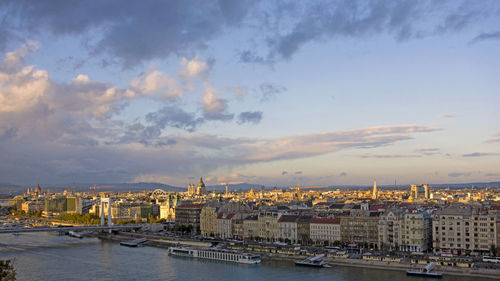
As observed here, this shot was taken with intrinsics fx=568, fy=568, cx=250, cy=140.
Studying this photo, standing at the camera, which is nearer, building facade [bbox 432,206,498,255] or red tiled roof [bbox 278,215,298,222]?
building facade [bbox 432,206,498,255]

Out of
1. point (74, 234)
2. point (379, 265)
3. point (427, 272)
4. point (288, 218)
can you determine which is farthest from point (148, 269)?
point (74, 234)

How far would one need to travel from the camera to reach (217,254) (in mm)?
38938

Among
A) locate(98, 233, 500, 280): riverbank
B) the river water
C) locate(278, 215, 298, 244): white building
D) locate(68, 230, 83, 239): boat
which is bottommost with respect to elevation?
locate(68, 230, 83, 239): boat

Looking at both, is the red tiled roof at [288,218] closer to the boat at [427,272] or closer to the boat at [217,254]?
the boat at [217,254]

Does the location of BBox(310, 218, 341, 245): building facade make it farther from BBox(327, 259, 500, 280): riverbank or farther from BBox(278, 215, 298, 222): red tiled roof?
BBox(327, 259, 500, 280): riverbank

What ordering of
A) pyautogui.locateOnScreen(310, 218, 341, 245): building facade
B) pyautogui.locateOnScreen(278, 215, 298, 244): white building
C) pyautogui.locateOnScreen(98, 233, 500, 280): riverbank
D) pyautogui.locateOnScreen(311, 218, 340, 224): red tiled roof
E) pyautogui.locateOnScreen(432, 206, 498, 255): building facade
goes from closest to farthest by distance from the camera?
1. pyautogui.locateOnScreen(98, 233, 500, 280): riverbank
2. pyautogui.locateOnScreen(432, 206, 498, 255): building facade
3. pyautogui.locateOnScreen(310, 218, 341, 245): building facade
4. pyautogui.locateOnScreen(311, 218, 340, 224): red tiled roof
5. pyautogui.locateOnScreen(278, 215, 298, 244): white building

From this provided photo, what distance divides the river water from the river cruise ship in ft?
2.35

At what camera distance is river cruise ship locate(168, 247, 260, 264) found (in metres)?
36.7

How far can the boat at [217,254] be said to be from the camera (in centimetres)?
3666

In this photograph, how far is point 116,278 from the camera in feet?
99.9

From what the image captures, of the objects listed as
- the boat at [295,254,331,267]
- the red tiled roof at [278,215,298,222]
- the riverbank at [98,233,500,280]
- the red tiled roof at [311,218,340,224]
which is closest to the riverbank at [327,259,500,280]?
the riverbank at [98,233,500,280]

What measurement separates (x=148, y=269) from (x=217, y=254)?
6195 millimetres

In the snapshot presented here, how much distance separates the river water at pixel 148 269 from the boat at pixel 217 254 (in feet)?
2.35

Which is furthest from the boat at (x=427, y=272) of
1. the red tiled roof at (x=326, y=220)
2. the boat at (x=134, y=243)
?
the boat at (x=134, y=243)
